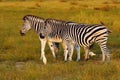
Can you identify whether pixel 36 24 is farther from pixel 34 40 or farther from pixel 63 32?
pixel 34 40

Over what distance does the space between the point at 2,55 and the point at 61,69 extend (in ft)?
12.4

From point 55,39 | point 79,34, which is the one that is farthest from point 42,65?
point 79,34

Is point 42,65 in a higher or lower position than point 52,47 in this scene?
lower

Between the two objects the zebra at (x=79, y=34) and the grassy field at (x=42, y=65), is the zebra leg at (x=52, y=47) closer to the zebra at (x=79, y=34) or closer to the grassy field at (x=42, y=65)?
the grassy field at (x=42, y=65)

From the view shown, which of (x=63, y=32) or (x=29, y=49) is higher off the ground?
(x=63, y=32)

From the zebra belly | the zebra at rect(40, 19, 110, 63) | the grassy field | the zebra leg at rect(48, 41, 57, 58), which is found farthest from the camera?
the zebra leg at rect(48, 41, 57, 58)

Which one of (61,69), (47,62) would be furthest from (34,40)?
(61,69)

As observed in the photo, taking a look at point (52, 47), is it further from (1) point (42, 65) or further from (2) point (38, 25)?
(1) point (42, 65)

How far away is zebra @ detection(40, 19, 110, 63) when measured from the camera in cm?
1105

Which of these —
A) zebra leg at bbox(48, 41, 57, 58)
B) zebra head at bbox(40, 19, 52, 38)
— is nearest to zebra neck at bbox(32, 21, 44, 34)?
zebra head at bbox(40, 19, 52, 38)

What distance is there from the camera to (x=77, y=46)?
12203 mm

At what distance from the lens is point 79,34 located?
11555mm

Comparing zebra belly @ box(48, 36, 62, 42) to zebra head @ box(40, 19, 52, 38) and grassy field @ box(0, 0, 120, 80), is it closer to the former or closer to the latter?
zebra head @ box(40, 19, 52, 38)

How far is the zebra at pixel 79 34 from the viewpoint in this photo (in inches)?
435
